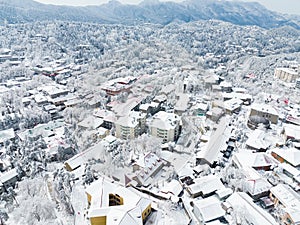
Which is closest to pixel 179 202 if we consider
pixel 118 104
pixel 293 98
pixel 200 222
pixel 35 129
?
pixel 200 222

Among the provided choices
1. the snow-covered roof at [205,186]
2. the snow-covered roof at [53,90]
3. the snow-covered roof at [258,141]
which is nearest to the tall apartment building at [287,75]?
the snow-covered roof at [258,141]

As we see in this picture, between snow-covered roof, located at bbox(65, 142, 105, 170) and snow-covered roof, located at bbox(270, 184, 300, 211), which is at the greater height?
snow-covered roof, located at bbox(270, 184, 300, 211)

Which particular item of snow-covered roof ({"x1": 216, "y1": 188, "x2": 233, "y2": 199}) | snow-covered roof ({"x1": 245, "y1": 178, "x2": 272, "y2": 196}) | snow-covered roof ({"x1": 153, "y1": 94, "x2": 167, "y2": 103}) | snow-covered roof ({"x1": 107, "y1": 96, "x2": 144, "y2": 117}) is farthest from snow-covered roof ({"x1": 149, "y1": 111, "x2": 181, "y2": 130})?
snow-covered roof ({"x1": 245, "y1": 178, "x2": 272, "y2": 196})

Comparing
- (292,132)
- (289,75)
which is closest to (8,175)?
(292,132)

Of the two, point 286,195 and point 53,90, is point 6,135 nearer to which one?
point 53,90

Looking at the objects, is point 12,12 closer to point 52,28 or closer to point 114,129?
point 52,28

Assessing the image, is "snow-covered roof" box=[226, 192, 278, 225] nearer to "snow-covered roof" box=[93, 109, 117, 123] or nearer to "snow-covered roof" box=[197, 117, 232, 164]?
"snow-covered roof" box=[197, 117, 232, 164]
